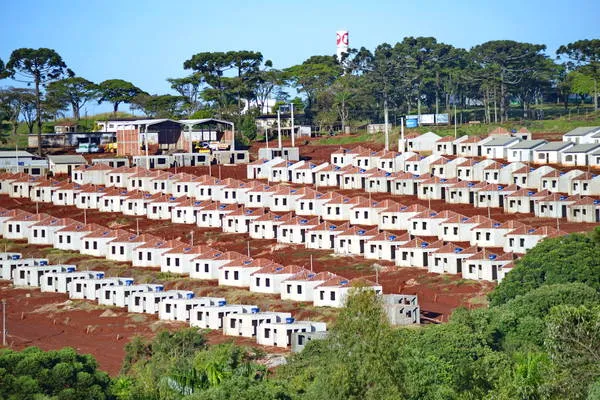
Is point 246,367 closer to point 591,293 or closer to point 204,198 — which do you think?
point 591,293

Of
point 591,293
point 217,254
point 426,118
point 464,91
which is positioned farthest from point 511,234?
point 464,91

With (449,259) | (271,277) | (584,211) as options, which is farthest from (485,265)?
(584,211)

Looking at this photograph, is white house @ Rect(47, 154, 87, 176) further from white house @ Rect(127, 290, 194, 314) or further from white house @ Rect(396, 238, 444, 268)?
white house @ Rect(127, 290, 194, 314)

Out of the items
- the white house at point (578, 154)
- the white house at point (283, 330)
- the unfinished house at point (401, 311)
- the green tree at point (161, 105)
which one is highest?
the green tree at point (161, 105)

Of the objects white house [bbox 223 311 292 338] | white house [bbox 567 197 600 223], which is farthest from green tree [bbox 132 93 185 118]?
white house [bbox 223 311 292 338]

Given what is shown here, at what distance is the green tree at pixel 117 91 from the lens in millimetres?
155375

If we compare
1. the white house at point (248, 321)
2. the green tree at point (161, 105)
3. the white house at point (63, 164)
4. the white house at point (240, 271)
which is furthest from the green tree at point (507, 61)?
the white house at point (248, 321)

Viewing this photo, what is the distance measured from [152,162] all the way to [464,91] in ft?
148

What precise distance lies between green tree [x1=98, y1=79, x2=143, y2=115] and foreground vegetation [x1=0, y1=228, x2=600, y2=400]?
304ft

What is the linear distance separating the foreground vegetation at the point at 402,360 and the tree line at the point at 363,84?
77.0 metres

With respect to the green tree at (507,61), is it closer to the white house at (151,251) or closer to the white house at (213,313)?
the white house at (151,251)

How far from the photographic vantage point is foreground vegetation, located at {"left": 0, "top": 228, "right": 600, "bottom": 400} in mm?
40906

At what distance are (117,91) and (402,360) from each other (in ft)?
378

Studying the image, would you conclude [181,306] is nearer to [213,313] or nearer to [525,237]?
[213,313]
